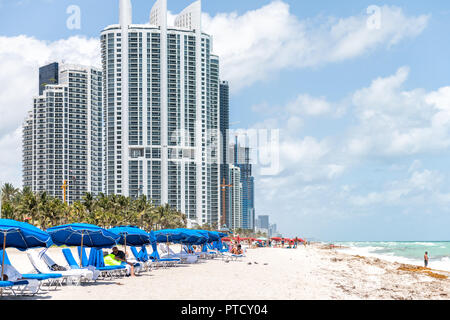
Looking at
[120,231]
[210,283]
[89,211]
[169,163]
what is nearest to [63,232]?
[120,231]

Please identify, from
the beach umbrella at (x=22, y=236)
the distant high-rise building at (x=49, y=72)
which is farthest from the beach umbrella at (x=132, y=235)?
the distant high-rise building at (x=49, y=72)

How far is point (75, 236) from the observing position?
598 inches

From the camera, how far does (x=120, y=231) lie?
16875mm

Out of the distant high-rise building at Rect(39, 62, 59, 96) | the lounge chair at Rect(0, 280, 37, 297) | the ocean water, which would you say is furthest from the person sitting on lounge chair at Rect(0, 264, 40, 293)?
the distant high-rise building at Rect(39, 62, 59, 96)

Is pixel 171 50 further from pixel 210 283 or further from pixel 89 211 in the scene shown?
pixel 210 283

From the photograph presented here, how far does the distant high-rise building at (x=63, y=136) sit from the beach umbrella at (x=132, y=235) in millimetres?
107677

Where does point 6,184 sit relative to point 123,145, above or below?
below

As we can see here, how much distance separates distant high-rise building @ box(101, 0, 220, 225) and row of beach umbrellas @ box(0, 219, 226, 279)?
83.3 m

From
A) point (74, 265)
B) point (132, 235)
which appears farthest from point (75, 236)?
point (132, 235)

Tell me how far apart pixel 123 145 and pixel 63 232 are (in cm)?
9354

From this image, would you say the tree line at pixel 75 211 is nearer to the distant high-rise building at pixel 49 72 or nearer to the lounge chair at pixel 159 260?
the lounge chair at pixel 159 260

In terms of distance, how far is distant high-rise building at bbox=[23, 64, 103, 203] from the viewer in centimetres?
12088

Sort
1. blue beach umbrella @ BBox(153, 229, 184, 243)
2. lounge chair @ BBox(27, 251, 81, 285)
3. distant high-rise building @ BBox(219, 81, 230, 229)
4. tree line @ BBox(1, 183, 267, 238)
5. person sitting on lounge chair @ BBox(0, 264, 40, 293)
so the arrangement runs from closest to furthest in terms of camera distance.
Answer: person sitting on lounge chair @ BBox(0, 264, 40, 293) < lounge chair @ BBox(27, 251, 81, 285) < blue beach umbrella @ BBox(153, 229, 184, 243) < tree line @ BBox(1, 183, 267, 238) < distant high-rise building @ BBox(219, 81, 230, 229)

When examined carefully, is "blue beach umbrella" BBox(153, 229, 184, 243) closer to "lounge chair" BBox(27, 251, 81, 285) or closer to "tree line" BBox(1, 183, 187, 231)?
"lounge chair" BBox(27, 251, 81, 285)
